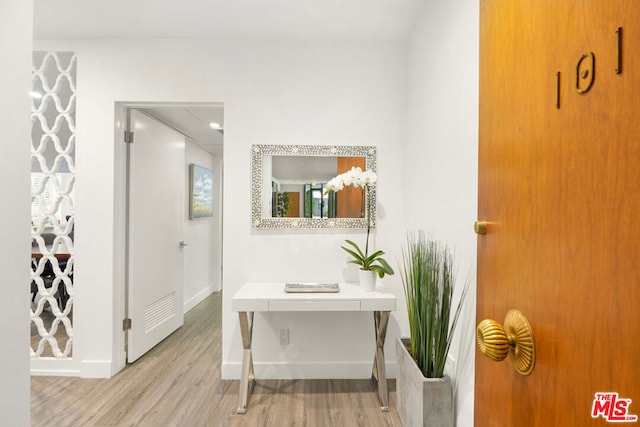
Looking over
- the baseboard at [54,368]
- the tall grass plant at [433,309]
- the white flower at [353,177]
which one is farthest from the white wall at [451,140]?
the baseboard at [54,368]

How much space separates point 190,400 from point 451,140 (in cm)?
233

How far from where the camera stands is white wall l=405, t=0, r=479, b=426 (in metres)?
1.40

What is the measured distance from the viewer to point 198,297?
178 inches

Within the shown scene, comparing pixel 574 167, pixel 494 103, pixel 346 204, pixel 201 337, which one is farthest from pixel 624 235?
pixel 201 337

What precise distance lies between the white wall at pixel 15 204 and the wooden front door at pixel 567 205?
1.34m

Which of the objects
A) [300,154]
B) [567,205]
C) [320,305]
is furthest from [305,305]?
[567,205]

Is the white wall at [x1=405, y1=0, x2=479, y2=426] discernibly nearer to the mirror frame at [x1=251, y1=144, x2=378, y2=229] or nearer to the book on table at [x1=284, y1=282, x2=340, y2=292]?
the mirror frame at [x1=251, y1=144, x2=378, y2=229]

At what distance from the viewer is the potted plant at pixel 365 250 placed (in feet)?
7.48

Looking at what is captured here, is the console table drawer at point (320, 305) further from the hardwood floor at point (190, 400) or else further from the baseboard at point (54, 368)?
the baseboard at point (54, 368)

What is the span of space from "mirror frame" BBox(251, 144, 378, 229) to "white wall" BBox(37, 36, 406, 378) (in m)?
0.06

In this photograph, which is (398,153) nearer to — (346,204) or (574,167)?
(346,204)

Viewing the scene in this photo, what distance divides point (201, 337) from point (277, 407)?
4.92 feet

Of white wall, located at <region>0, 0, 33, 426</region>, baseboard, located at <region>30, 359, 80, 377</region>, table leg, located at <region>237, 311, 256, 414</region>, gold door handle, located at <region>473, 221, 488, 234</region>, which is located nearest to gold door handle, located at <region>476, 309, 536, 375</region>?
gold door handle, located at <region>473, 221, 488, 234</region>

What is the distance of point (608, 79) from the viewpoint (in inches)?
16.4
